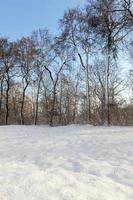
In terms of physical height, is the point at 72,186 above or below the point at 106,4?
below

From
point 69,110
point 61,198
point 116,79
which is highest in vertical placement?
point 116,79

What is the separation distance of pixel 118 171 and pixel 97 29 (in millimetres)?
17137

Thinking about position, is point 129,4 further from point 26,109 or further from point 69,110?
point 26,109

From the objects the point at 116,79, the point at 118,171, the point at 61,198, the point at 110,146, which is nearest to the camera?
the point at 61,198

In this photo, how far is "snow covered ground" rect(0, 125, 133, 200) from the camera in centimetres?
586

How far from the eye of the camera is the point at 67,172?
716cm

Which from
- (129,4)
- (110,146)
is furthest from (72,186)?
(129,4)

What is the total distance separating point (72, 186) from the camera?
6219 millimetres

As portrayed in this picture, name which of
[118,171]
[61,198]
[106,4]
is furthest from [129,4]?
[61,198]

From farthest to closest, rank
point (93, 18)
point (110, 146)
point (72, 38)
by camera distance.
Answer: point (72, 38)
point (93, 18)
point (110, 146)

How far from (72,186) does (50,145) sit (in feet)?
17.2

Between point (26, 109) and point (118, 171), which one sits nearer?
point (118, 171)

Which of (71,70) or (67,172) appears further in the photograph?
(71,70)

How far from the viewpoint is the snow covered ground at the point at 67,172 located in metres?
5.86
